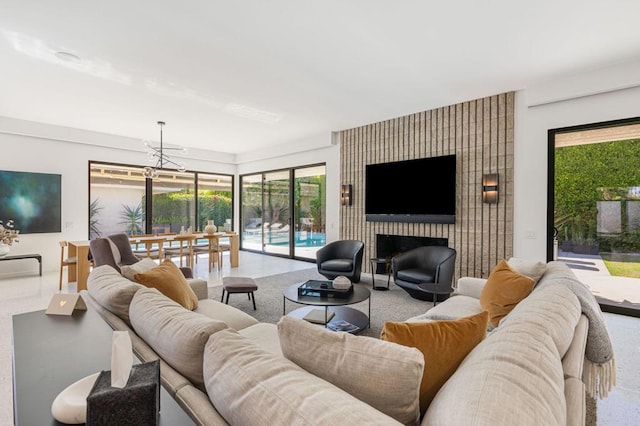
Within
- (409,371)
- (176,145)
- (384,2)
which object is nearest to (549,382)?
(409,371)

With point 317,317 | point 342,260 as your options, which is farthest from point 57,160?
point 317,317

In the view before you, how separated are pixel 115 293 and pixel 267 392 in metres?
1.35

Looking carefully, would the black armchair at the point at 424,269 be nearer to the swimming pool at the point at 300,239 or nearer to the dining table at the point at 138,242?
the swimming pool at the point at 300,239

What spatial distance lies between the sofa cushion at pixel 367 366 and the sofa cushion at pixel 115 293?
1168 millimetres

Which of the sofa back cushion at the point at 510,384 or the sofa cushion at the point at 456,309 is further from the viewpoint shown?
the sofa cushion at the point at 456,309

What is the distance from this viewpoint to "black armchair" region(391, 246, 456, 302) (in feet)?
13.4

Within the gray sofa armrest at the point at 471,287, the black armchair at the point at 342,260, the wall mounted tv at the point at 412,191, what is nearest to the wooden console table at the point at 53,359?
the gray sofa armrest at the point at 471,287

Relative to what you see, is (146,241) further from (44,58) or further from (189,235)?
(44,58)

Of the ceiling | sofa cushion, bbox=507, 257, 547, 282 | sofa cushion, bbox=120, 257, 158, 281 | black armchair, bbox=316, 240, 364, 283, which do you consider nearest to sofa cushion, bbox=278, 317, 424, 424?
sofa cushion, bbox=120, 257, 158, 281

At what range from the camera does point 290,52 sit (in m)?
3.26

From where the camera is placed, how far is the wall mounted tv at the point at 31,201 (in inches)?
222

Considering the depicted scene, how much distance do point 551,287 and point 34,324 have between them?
291cm

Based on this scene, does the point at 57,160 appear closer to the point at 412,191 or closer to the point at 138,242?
the point at 138,242

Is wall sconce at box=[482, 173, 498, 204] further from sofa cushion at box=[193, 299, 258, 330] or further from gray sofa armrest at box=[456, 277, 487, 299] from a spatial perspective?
sofa cushion at box=[193, 299, 258, 330]
